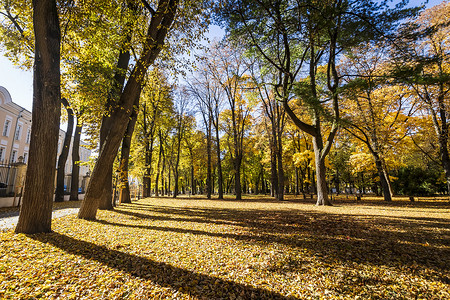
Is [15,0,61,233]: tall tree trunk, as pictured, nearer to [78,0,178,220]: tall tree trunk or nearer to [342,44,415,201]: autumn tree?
[78,0,178,220]: tall tree trunk

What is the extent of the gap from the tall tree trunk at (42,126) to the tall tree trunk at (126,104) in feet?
5.33

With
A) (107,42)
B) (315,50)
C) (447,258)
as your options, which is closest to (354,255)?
(447,258)

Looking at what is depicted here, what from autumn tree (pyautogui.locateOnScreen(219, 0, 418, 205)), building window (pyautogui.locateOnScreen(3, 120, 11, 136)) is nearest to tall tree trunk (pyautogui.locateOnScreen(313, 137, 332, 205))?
autumn tree (pyautogui.locateOnScreen(219, 0, 418, 205))

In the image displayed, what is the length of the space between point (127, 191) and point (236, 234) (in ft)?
37.3

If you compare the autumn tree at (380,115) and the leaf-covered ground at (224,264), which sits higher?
the autumn tree at (380,115)

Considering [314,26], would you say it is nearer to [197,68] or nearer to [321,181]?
[197,68]

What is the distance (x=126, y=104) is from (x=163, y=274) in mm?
5614

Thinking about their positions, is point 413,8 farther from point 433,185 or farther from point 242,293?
point 433,185

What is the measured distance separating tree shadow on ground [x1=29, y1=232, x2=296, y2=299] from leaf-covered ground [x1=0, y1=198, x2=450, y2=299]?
15 mm

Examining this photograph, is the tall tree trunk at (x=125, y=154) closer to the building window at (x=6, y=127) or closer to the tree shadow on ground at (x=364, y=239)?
the tree shadow on ground at (x=364, y=239)

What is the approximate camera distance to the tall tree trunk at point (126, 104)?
259 inches

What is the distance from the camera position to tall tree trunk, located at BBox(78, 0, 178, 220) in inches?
259

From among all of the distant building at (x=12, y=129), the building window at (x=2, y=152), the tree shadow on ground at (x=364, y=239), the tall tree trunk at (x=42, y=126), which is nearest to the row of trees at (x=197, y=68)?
the tall tree trunk at (x=42, y=126)

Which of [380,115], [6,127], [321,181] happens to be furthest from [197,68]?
[6,127]
